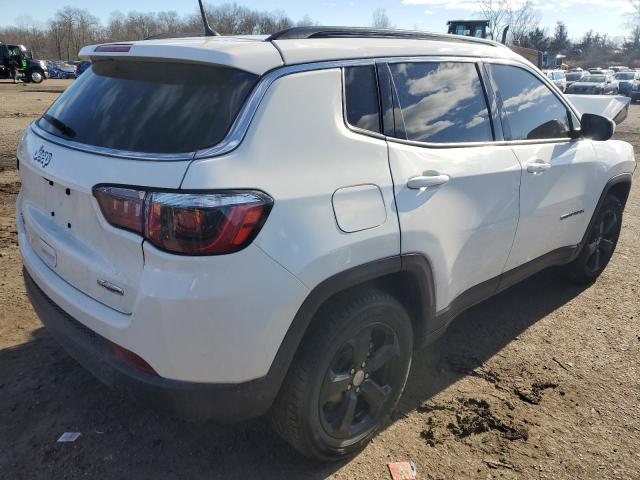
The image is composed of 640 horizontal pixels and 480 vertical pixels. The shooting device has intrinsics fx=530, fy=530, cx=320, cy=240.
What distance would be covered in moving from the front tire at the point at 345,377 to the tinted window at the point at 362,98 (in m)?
0.74

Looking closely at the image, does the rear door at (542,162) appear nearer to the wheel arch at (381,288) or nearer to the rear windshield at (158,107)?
the wheel arch at (381,288)

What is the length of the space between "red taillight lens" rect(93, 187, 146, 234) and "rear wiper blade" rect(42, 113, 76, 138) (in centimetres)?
53

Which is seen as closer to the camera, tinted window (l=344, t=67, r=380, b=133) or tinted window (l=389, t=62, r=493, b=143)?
tinted window (l=344, t=67, r=380, b=133)

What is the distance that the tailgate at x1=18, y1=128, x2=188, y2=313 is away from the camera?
1.88 metres

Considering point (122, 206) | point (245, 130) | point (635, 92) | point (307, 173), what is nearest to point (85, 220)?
point (122, 206)

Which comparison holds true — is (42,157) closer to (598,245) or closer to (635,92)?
(598,245)

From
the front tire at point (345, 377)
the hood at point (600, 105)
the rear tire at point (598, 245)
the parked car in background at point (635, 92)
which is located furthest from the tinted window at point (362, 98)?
the parked car in background at point (635, 92)

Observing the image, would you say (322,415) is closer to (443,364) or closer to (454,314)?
(454,314)

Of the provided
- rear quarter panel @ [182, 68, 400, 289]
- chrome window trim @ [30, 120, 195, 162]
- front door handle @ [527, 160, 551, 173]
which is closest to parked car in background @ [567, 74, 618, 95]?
front door handle @ [527, 160, 551, 173]

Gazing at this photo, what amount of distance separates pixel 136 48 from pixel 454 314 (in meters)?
2.07

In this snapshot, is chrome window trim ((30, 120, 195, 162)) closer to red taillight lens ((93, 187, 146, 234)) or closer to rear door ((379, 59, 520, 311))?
red taillight lens ((93, 187, 146, 234))

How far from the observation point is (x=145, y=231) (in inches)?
72.4

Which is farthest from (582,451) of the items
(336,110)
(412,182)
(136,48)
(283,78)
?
(136,48)

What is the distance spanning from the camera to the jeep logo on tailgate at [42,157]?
2.29 meters
